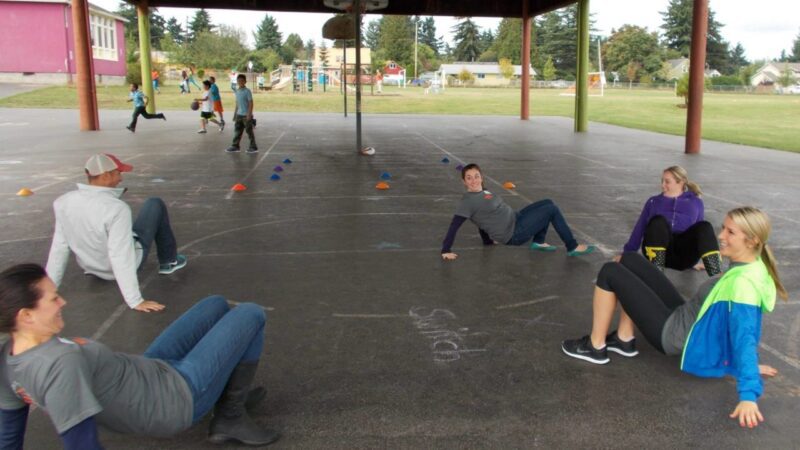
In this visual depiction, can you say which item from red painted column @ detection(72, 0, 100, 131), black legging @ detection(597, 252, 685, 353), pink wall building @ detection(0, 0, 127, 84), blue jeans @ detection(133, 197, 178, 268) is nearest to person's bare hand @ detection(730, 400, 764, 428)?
black legging @ detection(597, 252, 685, 353)

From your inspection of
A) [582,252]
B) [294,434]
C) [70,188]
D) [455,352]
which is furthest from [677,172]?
[70,188]

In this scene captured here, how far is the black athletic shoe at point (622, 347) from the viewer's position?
3885 mm

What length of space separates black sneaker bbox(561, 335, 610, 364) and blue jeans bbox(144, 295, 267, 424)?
1.91m

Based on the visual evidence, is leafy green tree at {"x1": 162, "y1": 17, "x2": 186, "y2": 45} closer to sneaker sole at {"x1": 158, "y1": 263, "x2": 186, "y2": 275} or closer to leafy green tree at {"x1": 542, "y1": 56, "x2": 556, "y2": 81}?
leafy green tree at {"x1": 542, "y1": 56, "x2": 556, "y2": 81}

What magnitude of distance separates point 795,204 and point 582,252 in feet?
15.5

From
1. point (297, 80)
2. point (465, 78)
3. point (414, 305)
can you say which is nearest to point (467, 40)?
point (465, 78)

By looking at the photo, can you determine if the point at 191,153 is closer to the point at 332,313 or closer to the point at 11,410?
the point at 332,313

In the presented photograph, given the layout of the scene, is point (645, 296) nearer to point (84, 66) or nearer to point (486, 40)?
point (84, 66)

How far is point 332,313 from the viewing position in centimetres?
461

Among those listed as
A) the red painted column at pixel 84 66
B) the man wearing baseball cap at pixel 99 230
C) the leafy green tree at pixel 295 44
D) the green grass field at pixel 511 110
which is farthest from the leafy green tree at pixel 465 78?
the man wearing baseball cap at pixel 99 230

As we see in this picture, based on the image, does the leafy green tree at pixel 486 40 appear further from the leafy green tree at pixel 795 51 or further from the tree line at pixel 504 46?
the leafy green tree at pixel 795 51

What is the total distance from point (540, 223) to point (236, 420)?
4.00 metres

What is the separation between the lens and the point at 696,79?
15664 mm

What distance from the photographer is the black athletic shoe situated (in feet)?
12.7
